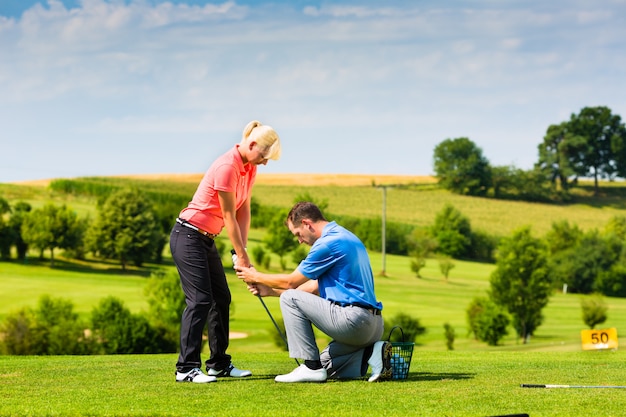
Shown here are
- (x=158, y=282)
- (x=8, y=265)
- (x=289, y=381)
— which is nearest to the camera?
(x=289, y=381)

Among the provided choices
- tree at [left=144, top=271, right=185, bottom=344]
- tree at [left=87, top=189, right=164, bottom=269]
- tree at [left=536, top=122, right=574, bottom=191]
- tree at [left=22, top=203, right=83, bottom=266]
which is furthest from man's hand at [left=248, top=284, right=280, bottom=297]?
tree at [left=536, top=122, right=574, bottom=191]

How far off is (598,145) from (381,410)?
139 metres

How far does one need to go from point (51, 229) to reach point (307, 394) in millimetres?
74271

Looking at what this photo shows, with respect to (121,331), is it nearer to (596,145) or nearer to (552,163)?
(552,163)

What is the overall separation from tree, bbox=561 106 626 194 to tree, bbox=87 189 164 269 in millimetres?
75938

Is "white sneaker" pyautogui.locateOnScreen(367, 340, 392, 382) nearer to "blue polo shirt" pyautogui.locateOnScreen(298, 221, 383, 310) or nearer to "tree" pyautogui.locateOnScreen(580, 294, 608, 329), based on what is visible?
"blue polo shirt" pyautogui.locateOnScreen(298, 221, 383, 310)

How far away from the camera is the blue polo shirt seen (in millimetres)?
7723

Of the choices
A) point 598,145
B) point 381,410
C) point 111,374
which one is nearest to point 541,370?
point 381,410

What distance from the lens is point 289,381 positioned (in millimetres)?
7875

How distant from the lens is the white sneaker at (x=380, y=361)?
7852 millimetres

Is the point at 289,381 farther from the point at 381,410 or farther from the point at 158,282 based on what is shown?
the point at 158,282

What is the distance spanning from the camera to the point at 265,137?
7.89 meters

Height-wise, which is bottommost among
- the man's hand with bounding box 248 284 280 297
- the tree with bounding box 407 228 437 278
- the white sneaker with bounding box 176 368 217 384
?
the tree with bounding box 407 228 437 278

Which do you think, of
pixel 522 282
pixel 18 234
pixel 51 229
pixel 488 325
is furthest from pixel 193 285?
pixel 18 234
